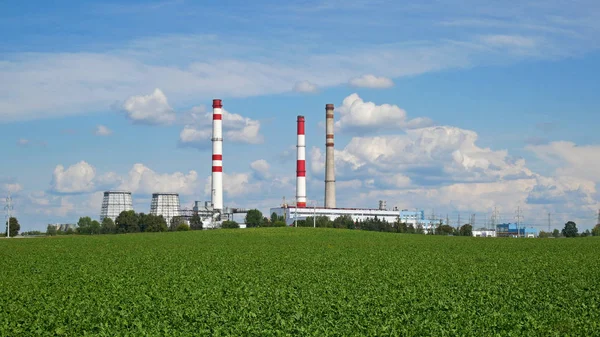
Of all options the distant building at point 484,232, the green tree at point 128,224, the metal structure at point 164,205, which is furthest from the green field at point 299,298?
the distant building at point 484,232

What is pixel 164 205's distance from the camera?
155m

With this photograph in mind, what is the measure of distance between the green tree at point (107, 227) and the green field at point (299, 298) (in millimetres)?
98632

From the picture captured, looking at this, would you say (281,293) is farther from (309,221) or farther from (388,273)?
(309,221)

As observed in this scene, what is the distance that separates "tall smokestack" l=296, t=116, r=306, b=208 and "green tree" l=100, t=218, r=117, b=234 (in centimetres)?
3625

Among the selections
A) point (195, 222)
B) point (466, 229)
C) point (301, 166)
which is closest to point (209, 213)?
point (195, 222)

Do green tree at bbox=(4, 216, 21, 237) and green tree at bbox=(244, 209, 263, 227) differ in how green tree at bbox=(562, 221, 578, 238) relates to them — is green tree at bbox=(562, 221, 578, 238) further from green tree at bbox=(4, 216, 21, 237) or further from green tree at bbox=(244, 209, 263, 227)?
green tree at bbox=(4, 216, 21, 237)

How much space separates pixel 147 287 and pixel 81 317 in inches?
301

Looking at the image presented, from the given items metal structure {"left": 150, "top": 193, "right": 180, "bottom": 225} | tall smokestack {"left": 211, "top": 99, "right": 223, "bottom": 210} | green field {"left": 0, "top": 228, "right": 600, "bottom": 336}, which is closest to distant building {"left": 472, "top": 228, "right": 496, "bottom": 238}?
metal structure {"left": 150, "top": 193, "right": 180, "bottom": 225}

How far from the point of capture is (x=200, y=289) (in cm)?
2802

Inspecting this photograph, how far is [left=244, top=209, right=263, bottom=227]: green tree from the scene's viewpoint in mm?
146625

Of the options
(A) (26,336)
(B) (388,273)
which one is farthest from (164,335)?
(B) (388,273)

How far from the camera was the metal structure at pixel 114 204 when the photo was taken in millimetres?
160125

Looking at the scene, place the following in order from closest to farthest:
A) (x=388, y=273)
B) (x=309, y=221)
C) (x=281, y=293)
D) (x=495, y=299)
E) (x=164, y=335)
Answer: (x=164, y=335) → (x=495, y=299) → (x=281, y=293) → (x=388, y=273) → (x=309, y=221)

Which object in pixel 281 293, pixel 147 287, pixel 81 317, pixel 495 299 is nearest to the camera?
pixel 81 317
